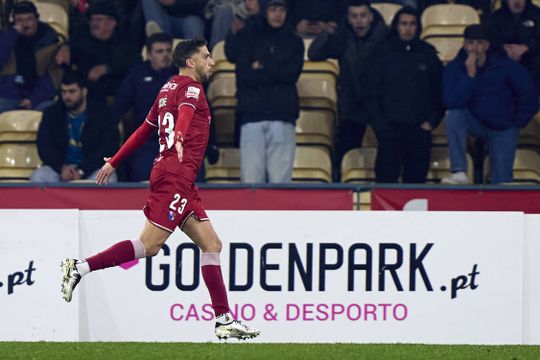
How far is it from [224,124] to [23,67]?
7.66 feet

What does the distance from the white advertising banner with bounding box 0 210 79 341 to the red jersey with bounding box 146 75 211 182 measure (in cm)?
187

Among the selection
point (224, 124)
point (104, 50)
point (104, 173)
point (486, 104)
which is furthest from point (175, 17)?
point (104, 173)

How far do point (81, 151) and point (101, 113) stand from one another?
459 mm

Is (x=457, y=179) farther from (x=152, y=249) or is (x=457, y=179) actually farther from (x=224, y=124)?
(x=152, y=249)

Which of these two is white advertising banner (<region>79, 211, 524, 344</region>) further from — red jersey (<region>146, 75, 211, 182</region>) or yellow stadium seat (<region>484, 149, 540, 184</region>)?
yellow stadium seat (<region>484, 149, 540, 184</region>)

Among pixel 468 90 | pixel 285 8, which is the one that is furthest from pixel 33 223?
pixel 468 90

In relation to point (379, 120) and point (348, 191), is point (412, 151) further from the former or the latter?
point (348, 191)

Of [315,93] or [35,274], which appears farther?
[315,93]

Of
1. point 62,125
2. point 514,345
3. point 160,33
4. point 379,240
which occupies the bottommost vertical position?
point 514,345

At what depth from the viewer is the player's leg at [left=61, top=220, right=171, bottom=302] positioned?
8266 millimetres

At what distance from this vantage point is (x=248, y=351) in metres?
8.24

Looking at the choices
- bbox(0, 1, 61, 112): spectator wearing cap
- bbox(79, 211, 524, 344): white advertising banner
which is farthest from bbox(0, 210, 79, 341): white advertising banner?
bbox(0, 1, 61, 112): spectator wearing cap

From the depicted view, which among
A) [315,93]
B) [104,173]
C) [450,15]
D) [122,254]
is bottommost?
[122,254]

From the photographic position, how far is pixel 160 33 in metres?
13.5
